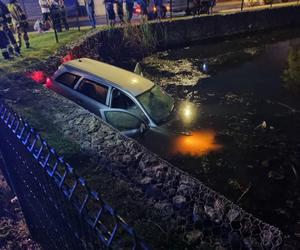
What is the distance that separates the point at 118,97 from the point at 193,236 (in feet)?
18.1

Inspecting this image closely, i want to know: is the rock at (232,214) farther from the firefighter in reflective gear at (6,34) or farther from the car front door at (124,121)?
the firefighter in reflective gear at (6,34)

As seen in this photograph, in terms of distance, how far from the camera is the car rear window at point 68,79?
8.64m

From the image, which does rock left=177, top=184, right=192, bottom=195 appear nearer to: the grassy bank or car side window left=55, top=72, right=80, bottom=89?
car side window left=55, top=72, right=80, bottom=89

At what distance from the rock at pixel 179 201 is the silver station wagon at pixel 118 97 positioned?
4.53 metres

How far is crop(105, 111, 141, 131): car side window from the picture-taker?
805cm

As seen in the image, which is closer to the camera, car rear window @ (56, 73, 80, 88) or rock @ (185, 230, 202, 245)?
rock @ (185, 230, 202, 245)

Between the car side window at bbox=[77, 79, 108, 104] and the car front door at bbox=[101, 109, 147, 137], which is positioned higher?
the car side window at bbox=[77, 79, 108, 104]

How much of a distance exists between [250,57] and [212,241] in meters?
16.6

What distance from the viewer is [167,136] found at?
886 centimetres

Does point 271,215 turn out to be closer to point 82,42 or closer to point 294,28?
point 82,42

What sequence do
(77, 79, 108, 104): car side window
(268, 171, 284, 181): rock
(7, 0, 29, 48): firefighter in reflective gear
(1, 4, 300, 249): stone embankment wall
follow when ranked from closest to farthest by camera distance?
1. (1, 4, 300, 249): stone embankment wall
2. (77, 79, 108, 104): car side window
3. (268, 171, 284, 181): rock
4. (7, 0, 29, 48): firefighter in reflective gear

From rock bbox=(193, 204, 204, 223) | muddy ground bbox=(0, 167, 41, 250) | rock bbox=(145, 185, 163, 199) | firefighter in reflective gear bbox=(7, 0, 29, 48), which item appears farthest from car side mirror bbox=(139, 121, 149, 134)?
firefighter in reflective gear bbox=(7, 0, 29, 48)

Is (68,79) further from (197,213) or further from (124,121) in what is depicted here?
(197,213)

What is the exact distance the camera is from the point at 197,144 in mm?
10008
